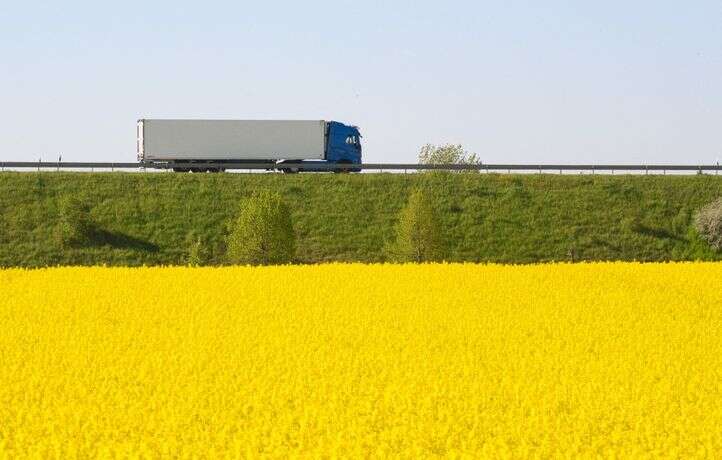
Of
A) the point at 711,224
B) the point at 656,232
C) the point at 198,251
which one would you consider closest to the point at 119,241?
the point at 198,251

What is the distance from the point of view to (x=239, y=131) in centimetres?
6328

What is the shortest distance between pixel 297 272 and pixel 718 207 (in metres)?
35.3

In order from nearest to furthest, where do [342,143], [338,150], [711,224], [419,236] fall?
1. [419,236]
2. [711,224]
3. [338,150]
4. [342,143]

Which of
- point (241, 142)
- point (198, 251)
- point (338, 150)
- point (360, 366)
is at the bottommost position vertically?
point (198, 251)

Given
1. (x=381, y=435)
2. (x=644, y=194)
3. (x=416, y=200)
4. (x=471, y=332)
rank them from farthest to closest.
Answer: (x=644, y=194) < (x=416, y=200) < (x=471, y=332) < (x=381, y=435)

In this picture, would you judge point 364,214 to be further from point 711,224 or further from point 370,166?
point 711,224

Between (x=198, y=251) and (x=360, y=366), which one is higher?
(x=360, y=366)

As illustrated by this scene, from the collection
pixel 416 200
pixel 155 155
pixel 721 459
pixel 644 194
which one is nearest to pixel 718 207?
pixel 644 194

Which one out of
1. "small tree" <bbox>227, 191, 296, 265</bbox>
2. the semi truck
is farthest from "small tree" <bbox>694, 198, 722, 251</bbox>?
"small tree" <bbox>227, 191, 296, 265</bbox>

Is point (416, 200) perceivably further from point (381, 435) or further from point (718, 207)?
point (381, 435)

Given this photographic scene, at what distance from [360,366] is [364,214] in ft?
136

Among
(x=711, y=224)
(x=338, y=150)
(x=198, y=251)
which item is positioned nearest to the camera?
(x=198, y=251)

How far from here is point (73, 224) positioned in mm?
53344

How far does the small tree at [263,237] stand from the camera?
139 ft
